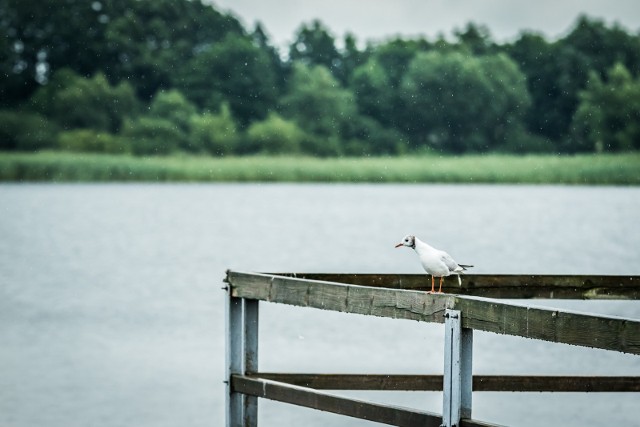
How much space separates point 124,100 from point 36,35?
15015mm

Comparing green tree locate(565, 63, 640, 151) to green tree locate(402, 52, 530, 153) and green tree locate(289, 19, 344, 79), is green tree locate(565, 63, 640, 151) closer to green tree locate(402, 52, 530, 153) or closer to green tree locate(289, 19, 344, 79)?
green tree locate(402, 52, 530, 153)

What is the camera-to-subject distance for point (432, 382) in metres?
8.25

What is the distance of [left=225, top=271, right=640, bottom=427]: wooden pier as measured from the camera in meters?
5.89

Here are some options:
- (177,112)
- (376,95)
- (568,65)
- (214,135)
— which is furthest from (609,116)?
(177,112)

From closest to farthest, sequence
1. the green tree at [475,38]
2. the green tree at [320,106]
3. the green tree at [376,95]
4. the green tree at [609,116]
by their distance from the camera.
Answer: the green tree at [609,116] < the green tree at [320,106] < the green tree at [376,95] < the green tree at [475,38]

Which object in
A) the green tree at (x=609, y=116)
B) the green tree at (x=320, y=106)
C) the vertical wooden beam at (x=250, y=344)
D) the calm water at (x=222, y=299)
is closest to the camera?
the vertical wooden beam at (x=250, y=344)

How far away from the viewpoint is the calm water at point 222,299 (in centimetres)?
1316

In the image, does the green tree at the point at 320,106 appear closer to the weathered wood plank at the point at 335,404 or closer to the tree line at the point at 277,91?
the tree line at the point at 277,91

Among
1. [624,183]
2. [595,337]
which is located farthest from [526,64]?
[595,337]

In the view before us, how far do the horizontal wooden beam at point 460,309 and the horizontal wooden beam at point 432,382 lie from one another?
38.1 inches

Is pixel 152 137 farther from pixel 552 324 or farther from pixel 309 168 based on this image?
pixel 552 324

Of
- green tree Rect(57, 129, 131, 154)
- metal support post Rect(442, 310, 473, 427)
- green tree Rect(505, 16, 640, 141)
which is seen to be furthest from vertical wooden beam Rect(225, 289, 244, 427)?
green tree Rect(505, 16, 640, 141)

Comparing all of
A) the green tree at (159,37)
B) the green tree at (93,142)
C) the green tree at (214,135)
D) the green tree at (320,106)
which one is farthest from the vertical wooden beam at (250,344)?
the green tree at (159,37)

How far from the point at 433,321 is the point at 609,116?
86.8 metres
